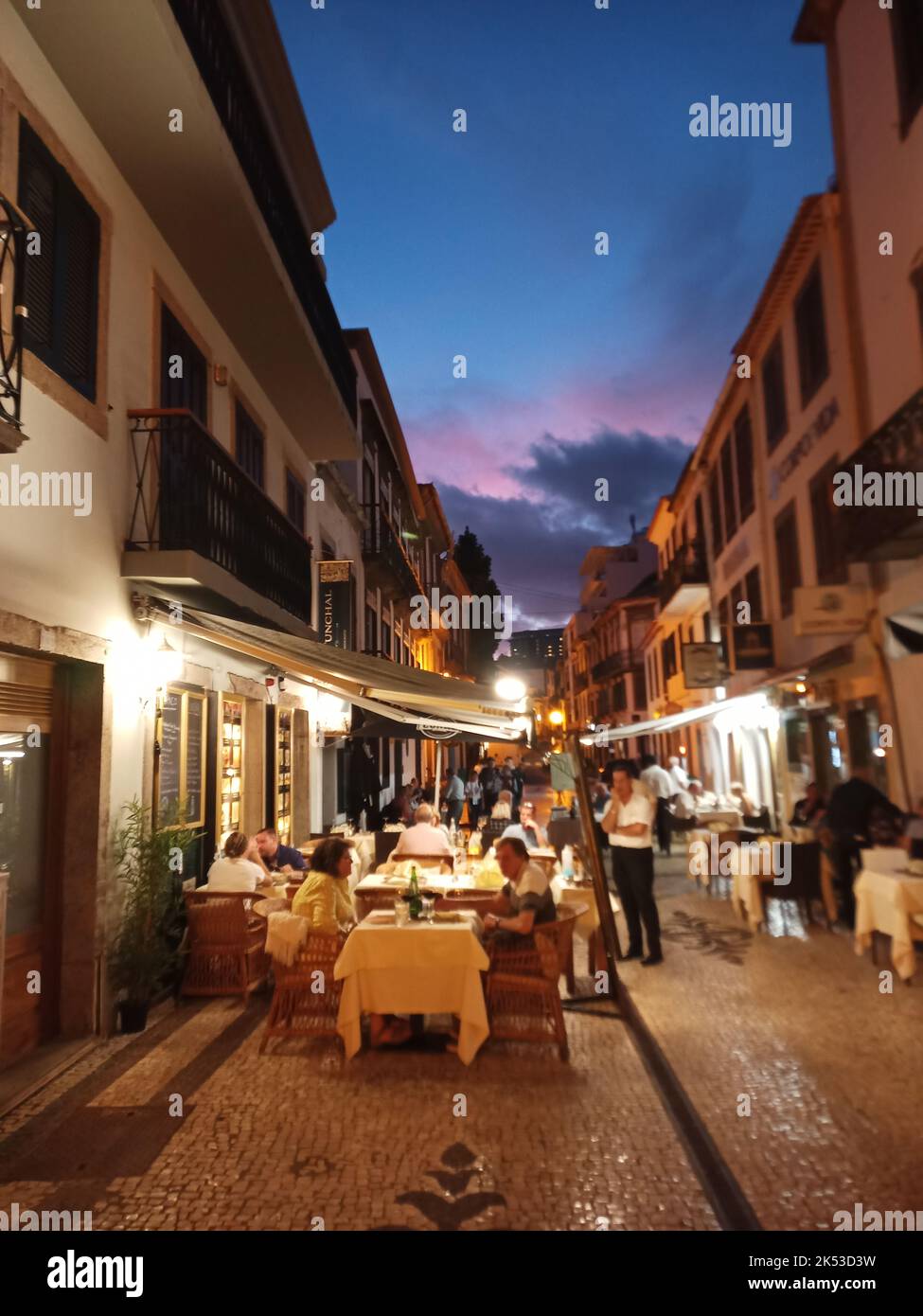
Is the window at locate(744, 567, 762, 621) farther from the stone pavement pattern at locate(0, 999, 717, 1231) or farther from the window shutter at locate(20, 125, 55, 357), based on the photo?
the window shutter at locate(20, 125, 55, 357)

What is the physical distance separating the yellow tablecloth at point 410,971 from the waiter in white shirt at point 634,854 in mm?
2442

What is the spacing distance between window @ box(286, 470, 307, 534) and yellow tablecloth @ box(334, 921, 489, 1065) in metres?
8.11

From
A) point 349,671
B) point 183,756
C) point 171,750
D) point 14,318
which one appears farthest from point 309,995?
point 14,318

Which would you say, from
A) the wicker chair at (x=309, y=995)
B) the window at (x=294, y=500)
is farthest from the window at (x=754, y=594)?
the wicker chair at (x=309, y=995)

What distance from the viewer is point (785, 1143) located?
4051 millimetres

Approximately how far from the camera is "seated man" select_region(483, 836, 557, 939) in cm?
573

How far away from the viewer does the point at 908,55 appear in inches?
386

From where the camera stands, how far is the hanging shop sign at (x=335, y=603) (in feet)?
44.9

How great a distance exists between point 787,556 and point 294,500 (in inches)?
366

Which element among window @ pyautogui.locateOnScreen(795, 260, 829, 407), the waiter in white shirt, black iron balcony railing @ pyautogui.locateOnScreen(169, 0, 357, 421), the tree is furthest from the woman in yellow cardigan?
the tree

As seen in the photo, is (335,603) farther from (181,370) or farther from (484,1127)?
(484,1127)

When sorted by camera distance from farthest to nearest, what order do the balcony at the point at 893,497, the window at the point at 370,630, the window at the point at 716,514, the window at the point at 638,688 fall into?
1. the window at the point at 638,688
2. the window at the point at 716,514
3. the window at the point at 370,630
4. the balcony at the point at 893,497

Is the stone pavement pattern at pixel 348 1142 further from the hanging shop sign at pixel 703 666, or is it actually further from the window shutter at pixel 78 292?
the hanging shop sign at pixel 703 666
